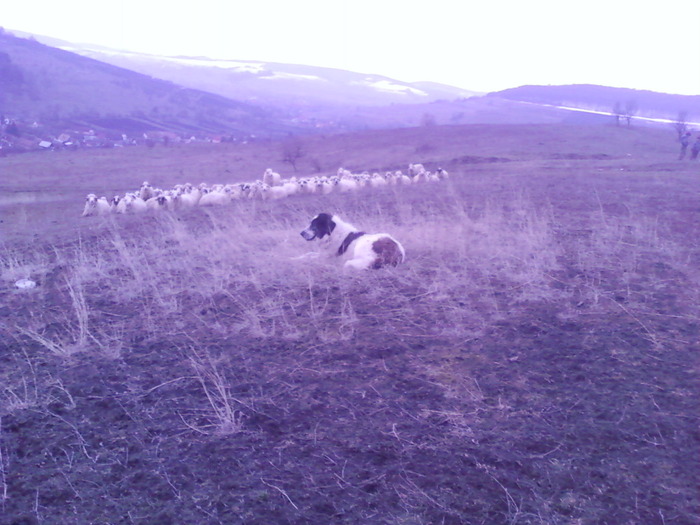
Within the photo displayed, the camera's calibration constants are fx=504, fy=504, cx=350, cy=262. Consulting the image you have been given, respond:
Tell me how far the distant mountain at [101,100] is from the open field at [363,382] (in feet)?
207

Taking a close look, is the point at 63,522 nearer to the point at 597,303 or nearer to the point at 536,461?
the point at 536,461

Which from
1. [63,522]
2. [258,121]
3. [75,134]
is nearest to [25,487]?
Result: [63,522]

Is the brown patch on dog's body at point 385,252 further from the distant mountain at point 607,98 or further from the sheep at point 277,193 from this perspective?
the distant mountain at point 607,98

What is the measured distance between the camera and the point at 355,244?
7.67 metres

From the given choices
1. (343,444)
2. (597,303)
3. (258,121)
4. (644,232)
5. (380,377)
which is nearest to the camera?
(343,444)

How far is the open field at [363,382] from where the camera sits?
116 inches

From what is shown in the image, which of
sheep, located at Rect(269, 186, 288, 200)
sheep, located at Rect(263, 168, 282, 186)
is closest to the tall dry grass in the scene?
sheep, located at Rect(269, 186, 288, 200)

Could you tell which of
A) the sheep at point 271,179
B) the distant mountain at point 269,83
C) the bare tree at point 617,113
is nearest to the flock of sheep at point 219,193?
the sheep at point 271,179

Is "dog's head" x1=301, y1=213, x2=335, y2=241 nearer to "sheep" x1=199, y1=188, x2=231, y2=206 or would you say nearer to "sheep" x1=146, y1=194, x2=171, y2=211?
"sheep" x1=199, y1=188, x2=231, y2=206

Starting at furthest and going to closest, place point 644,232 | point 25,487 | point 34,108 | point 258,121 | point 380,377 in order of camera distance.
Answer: point 258,121, point 34,108, point 644,232, point 380,377, point 25,487

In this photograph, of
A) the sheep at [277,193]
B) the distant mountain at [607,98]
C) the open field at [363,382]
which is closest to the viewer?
the open field at [363,382]

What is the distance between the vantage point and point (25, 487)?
3082 mm

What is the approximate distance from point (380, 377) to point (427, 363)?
1.58ft

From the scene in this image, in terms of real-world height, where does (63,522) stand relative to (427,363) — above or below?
below
